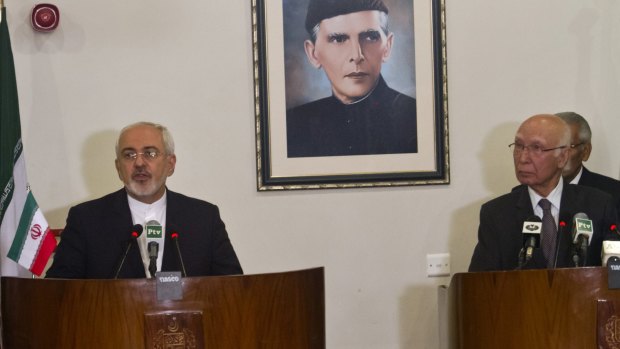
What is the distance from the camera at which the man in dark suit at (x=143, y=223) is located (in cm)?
409

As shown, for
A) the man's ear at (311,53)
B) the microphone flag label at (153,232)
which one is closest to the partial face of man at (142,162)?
the microphone flag label at (153,232)

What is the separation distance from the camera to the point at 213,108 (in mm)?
5094

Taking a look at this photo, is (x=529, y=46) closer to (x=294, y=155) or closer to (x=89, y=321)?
(x=294, y=155)

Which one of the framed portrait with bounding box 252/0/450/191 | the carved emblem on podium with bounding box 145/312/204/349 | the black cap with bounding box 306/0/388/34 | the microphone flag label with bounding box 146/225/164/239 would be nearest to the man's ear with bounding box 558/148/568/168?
the framed portrait with bounding box 252/0/450/191

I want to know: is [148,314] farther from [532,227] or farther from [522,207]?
[522,207]

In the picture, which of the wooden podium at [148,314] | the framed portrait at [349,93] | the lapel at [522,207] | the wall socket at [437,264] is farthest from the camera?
the wall socket at [437,264]

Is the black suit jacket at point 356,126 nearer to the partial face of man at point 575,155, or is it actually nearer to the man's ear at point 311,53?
the man's ear at point 311,53

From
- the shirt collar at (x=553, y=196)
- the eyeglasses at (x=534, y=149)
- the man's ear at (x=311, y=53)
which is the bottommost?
the shirt collar at (x=553, y=196)

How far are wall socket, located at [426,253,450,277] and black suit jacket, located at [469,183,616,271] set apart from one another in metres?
0.89

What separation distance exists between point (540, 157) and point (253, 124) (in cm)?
152

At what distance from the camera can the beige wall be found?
4.98 m

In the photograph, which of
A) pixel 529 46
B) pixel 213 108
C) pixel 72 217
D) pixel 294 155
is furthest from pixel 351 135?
pixel 72 217

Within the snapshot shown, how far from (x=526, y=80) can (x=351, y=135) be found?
1.02 m

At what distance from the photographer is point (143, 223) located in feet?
14.0
